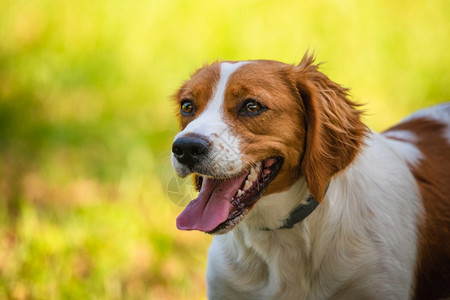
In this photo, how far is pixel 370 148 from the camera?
3439 mm

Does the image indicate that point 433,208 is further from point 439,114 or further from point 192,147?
point 192,147

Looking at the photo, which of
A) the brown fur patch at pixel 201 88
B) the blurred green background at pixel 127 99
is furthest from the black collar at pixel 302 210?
the blurred green background at pixel 127 99

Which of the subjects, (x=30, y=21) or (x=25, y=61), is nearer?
(x=25, y=61)

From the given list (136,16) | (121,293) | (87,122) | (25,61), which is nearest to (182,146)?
(121,293)

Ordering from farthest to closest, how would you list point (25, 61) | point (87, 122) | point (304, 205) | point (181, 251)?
point (25, 61) → point (87, 122) → point (181, 251) → point (304, 205)

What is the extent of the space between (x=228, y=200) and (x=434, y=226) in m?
1.07

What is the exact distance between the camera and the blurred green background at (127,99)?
4426mm

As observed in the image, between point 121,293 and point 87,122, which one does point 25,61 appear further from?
point 121,293

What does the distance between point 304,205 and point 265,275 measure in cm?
40

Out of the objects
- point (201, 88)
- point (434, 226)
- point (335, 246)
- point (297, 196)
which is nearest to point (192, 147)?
point (201, 88)

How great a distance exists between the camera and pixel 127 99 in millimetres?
6746

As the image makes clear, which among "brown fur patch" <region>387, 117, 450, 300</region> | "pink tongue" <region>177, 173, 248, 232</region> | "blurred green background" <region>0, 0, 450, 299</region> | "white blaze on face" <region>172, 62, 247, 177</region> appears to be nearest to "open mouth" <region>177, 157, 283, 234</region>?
"pink tongue" <region>177, 173, 248, 232</region>

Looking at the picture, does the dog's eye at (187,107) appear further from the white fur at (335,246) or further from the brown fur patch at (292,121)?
the white fur at (335,246)

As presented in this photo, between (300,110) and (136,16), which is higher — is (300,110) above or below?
above
